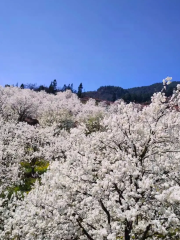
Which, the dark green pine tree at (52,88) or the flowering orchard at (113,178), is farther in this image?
the dark green pine tree at (52,88)

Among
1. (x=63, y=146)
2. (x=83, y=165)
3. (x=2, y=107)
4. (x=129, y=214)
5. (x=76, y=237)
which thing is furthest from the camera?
(x=2, y=107)

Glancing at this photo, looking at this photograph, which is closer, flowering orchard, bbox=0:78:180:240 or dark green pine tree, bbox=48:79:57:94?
flowering orchard, bbox=0:78:180:240

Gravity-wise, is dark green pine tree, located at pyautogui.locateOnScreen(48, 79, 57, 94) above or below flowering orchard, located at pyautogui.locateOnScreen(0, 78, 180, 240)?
above

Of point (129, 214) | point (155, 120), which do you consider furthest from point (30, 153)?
point (129, 214)

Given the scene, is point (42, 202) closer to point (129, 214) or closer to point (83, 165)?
point (83, 165)

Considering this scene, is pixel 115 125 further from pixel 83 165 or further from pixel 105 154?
pixel 83 165

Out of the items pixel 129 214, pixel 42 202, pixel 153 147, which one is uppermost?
pixel 153 147

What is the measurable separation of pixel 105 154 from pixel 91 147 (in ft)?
2.56

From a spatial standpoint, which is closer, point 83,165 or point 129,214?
point 129,214

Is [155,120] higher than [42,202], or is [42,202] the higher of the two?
[155,120]

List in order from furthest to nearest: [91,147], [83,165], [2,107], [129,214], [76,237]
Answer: [2,107] < [91,147] < [76,237] < [83,165] < [129,214]

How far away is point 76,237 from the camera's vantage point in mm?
9047

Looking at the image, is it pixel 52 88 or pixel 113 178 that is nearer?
pixel 113 178

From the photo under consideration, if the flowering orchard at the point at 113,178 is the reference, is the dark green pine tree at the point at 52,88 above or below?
above
